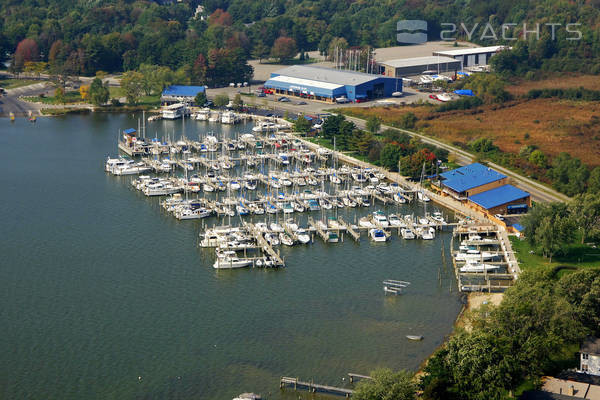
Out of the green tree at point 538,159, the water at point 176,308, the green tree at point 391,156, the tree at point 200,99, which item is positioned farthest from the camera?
the tree at point 200,99

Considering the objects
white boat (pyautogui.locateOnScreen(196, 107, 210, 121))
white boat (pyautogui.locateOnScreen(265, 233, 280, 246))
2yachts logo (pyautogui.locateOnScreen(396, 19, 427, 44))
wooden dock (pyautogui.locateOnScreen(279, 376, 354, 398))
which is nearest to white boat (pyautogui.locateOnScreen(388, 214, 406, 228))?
white boat (pyautogui.locateOnScreen(265, 233, 280, 246))

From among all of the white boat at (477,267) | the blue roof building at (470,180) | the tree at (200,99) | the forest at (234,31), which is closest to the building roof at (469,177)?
the blue roof building at (470,180)

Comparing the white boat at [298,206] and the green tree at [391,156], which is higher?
the green tree at [391,156]

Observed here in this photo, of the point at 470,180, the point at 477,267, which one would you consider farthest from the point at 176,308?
the point at 470,180

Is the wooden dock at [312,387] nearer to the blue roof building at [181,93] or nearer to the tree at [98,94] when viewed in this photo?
the blue roof building at [181,93]

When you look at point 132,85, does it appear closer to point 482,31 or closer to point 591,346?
point 482,31

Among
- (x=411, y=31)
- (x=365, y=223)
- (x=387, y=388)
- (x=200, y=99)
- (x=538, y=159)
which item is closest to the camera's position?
(x=387, y=388)
